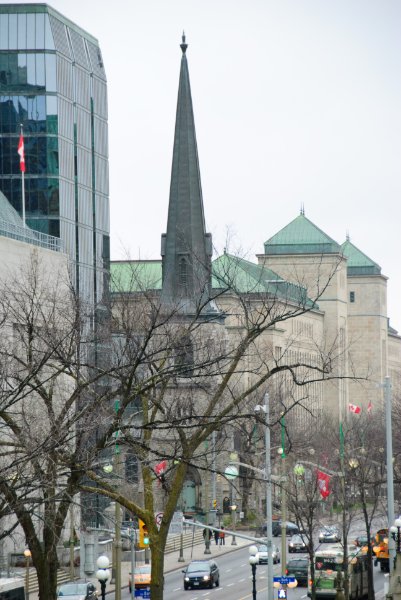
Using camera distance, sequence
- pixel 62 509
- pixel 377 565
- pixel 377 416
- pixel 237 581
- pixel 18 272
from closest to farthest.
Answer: pixel 62 509, pixel 18 272, pixel 237 581, pixel 377 565, pixel 377 416

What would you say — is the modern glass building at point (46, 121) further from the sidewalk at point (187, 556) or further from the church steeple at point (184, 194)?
the church steeple at point (184, 194)

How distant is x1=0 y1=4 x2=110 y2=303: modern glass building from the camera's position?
337 feet

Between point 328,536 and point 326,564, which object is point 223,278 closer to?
point 326,564

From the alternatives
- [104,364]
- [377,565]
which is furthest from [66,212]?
[104,364]

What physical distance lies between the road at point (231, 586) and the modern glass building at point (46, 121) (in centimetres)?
2440

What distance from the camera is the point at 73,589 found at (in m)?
58.9

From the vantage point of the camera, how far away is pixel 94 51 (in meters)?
111

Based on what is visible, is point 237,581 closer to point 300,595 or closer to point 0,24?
point 300,595

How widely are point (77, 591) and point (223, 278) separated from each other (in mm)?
32572

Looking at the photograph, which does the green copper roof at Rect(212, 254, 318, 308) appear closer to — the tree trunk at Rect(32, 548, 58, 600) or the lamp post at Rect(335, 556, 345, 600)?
the tree trunk at Rect(32, 548, 58, 600)

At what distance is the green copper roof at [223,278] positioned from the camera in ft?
104

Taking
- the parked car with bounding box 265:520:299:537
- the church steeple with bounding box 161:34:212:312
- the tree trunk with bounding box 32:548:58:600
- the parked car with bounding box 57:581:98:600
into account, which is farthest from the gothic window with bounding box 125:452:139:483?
the church steeple with bounding box 161:34:212:312

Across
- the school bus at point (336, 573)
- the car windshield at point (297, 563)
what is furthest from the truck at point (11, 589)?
the car windshield at point (297, 563)

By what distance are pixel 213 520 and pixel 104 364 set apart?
54771mm
